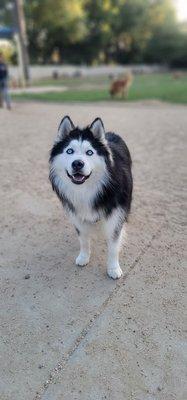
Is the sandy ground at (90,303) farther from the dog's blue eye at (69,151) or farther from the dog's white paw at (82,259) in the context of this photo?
the dog's blue eye at (69,151)

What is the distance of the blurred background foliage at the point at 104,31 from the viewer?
37.1 meters

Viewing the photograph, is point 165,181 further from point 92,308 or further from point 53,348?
point 53,348

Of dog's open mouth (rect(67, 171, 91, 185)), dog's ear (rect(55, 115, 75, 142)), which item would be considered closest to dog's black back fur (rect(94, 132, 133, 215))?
dog's open mouth (rect(67, 171, 91, 185))

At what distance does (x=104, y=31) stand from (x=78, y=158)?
43.7m

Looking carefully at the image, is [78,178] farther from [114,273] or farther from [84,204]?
[114,273]

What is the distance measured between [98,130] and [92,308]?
1474 mm

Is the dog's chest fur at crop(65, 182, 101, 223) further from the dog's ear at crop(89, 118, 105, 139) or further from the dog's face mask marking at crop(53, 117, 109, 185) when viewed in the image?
Answer: the dog's ear at crop(89, 118, 105, 139)

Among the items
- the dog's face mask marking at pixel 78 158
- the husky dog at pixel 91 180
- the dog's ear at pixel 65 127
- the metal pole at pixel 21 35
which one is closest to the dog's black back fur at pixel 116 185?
the husky dog at pixel 91 180

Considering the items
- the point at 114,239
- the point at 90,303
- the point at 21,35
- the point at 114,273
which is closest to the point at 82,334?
the point at 90,303

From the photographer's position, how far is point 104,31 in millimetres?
42656

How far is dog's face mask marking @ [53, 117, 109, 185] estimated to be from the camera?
3.02m

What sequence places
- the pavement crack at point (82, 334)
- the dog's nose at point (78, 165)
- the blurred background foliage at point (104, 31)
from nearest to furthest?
the pavement crack at point (82, 334), the dog's nose at point (78, 165), the blurred background foliage at point (104, 31)

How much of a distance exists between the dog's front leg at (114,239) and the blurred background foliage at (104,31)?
36.4 metres

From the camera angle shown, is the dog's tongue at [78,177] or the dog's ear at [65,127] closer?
the dog's tongue at [78,177]
